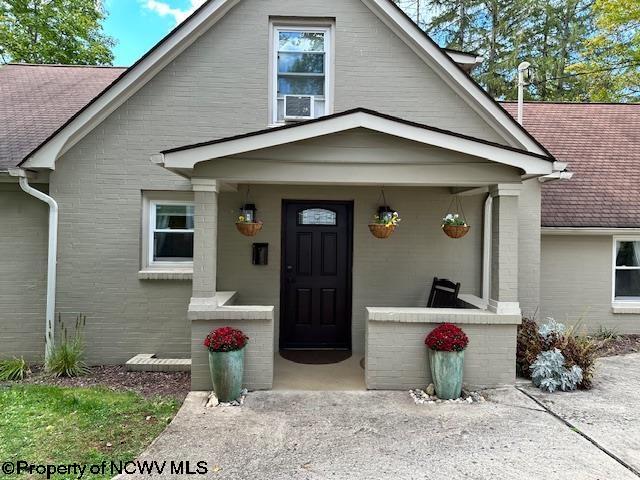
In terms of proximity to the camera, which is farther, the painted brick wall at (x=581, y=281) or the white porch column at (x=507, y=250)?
the painted brick wall at (x=581, y=281)

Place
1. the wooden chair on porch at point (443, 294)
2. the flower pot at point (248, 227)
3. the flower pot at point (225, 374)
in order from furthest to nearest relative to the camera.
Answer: the wooden chair on porch at point (443, 294) < the flower pot at point (248, 227) < the flower pot at point (225, 374)

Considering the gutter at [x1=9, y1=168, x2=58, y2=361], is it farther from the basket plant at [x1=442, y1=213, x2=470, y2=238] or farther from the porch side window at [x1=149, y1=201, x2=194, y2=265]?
the basket plant at [x1=442, y1=213, x2=470, y2=238]

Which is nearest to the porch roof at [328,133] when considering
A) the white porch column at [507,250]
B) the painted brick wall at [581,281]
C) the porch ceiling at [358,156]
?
the porch ceiling at [358,156]

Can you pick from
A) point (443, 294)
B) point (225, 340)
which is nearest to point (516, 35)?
point (443, 294)

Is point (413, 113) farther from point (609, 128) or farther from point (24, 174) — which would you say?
point (609, 128)

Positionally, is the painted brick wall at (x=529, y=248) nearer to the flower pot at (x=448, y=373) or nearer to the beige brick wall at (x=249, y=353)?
the flower pot at (x=448, y=373)

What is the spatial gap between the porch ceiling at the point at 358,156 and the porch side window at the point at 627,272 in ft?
15.5

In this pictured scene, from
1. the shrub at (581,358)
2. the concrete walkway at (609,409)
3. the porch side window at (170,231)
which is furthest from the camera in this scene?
the porch side window at (170,231)

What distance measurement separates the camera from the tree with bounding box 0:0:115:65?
16688 millimetres

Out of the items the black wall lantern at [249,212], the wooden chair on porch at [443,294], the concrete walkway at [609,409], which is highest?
the black wall lantern at [249,212]

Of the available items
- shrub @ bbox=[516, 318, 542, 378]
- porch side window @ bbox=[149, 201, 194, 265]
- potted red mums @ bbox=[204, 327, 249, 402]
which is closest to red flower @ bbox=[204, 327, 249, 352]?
potted red mums @ bbox=[204, 327, 249, 402]

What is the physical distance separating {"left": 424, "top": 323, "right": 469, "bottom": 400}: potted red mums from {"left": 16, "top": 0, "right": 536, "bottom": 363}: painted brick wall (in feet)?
9.79

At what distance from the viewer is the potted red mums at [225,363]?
4668 mm

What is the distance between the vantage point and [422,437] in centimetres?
396
